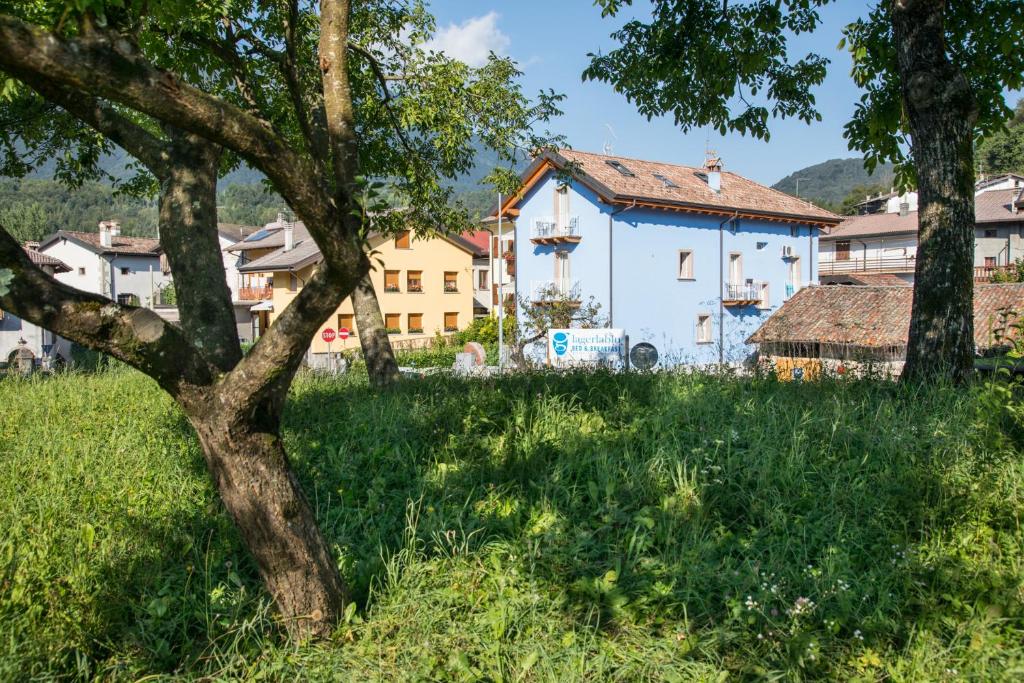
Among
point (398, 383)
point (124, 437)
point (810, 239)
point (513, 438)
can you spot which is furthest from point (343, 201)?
point (810, 239)

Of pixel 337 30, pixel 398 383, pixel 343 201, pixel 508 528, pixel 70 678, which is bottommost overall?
pixel 70 678

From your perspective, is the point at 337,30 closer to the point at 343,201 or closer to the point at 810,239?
the point at 343,201

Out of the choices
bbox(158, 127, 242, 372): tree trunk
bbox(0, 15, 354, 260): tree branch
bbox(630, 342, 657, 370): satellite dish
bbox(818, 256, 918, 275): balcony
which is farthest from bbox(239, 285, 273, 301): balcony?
bbox(0, 15, 354, 260): tree branch

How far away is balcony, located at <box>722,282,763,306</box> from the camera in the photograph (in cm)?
3456

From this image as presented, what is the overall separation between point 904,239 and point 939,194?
4742cm

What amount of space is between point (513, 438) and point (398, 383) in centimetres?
289

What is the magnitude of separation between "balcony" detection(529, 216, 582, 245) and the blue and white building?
45 mm

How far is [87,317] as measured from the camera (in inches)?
115

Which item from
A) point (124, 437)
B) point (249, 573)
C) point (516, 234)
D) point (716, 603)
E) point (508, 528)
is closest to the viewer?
point (716, 603)

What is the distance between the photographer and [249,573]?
389 cm

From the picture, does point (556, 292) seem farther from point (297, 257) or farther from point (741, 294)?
point (297, 257)

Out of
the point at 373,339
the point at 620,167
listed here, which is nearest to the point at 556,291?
the point at 620,167

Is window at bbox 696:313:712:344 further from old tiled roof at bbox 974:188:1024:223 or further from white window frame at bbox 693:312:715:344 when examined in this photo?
old tiled roof at bbox 974:188:1024:223

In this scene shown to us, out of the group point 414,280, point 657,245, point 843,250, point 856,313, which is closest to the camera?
point 856,313
